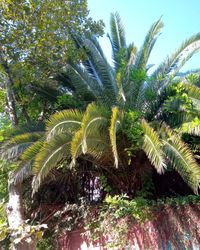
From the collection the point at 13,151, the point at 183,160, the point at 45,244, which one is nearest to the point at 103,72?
the point at 13,151

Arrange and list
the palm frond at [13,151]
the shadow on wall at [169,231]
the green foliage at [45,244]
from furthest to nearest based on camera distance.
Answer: the green foliage at [45,244], the palm frond at [13,151], the shadow on wall at [169,231]

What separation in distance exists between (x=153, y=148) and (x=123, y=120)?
1.15m

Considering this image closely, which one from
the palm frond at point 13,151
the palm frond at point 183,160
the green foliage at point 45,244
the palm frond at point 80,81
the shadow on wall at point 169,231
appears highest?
the palm frond at point 80,81

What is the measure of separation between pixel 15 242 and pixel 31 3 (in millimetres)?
6309

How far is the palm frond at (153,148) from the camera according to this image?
668cm

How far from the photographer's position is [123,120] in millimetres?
7809

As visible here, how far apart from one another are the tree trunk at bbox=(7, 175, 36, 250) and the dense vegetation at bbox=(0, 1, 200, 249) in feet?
0.10

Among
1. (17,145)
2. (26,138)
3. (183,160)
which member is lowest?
(183,160)

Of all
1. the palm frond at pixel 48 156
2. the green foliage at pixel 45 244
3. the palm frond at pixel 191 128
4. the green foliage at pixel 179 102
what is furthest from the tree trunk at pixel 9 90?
the palm frond at pixel 191 128

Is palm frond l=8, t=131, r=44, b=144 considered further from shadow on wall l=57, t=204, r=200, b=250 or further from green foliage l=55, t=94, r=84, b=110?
shadow on wall l=57, t=204, r=200, b=250

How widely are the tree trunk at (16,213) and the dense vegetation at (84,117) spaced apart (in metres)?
0.03

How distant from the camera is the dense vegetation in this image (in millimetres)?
7434

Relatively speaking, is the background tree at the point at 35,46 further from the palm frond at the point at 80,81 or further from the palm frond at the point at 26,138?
the palm frond at the point at 26,138

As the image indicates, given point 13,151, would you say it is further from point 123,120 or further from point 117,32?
point 117,32
